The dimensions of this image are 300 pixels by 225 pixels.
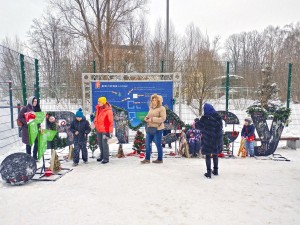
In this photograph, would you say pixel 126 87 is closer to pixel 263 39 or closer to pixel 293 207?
pixel 293 207

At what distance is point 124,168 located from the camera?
5.76 m

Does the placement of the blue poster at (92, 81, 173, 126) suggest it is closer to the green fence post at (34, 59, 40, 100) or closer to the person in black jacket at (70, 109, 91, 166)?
the green fence post at (34, 59, 40, 100)

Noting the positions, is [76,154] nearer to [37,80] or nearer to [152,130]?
[152,130]

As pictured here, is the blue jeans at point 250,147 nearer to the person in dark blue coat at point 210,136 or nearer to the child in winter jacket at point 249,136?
the child in winter jacket at point 249,136

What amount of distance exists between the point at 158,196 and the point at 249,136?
365cm

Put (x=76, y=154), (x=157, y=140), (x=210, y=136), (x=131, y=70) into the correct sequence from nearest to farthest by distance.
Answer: (x=210, y=136), (x=76, y=154), (x=157, y=140), (x=131, y=70)

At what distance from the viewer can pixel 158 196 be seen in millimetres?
4117

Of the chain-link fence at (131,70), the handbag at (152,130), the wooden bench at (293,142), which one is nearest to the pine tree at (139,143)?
the handbag at (152,130)

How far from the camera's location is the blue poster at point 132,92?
8.31m

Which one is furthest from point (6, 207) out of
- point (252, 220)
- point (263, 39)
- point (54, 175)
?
point (263, 39)

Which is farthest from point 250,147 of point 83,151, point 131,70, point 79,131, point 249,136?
point 131,70

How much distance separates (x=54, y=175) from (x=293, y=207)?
4.45 metres

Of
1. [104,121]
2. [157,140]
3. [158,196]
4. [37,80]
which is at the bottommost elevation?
[158,196]

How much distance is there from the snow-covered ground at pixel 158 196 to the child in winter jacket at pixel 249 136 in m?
0.87
